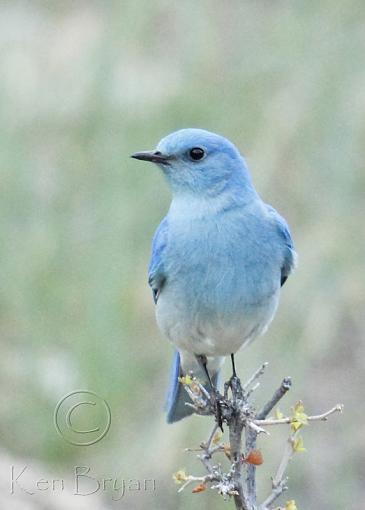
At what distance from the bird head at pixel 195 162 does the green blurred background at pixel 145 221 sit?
1.80 meters

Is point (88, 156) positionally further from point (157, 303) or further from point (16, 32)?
point (157, 303)

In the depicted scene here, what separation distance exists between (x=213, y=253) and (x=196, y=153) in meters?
0.40

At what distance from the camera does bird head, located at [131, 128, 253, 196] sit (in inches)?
159

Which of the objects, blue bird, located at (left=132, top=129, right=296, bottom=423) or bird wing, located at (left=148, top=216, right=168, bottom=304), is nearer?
blue bird, located at (left=132, top=129, right=296, bottom=423)

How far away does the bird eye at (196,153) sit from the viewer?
13.3ft

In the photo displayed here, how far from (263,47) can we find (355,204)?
1.65 metres

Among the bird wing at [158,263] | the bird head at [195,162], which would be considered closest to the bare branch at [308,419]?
the bird wing at [158,263]

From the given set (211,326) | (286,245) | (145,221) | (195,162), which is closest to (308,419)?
(211,326)

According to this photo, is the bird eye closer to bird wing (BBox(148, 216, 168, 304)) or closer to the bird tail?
A: bird wing (BBox(148, 216, 168, 304))

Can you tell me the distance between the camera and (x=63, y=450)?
5930 millimetres

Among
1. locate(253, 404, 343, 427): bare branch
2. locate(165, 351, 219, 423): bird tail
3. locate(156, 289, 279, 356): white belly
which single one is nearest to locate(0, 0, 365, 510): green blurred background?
locate(165, 351, 219, 423): bird tail

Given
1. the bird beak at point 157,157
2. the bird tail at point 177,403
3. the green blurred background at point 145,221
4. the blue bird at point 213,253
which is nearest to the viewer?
the blue bird at point 213,253

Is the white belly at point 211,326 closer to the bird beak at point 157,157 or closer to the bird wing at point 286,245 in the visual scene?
the bird wing at point 286,245

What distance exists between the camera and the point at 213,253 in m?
3.87
